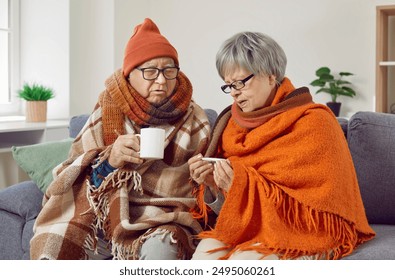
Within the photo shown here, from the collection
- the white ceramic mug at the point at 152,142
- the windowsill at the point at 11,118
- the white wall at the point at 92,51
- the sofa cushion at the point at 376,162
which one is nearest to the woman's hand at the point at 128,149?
the white ceramic mug at the point at 152,142

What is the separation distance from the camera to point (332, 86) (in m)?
3.72

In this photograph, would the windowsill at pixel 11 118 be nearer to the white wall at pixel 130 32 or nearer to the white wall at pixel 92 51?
the white wall at pixel 130 32

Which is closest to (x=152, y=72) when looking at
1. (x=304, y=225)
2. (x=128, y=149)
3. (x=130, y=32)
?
(x=128, y=149)

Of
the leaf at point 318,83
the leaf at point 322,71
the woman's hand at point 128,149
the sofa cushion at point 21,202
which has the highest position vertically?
the leaf at point 322,71

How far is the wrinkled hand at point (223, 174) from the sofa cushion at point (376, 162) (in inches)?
→ 24.2

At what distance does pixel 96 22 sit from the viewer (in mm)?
3887

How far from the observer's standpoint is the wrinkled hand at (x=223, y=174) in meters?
1.61

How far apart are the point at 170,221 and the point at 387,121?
0.81 meters

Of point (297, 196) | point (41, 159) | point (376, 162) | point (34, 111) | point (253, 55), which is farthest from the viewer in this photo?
point (34, 111)

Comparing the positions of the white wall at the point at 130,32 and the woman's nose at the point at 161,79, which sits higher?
the white wall at the point at 130,32

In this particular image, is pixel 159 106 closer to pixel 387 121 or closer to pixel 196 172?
pixel 196 172

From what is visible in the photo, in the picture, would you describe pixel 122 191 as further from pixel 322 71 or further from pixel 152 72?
pixel 322 71

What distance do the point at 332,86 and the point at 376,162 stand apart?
5.75ft

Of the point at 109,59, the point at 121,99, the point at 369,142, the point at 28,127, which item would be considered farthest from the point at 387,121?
the point at 109,59
